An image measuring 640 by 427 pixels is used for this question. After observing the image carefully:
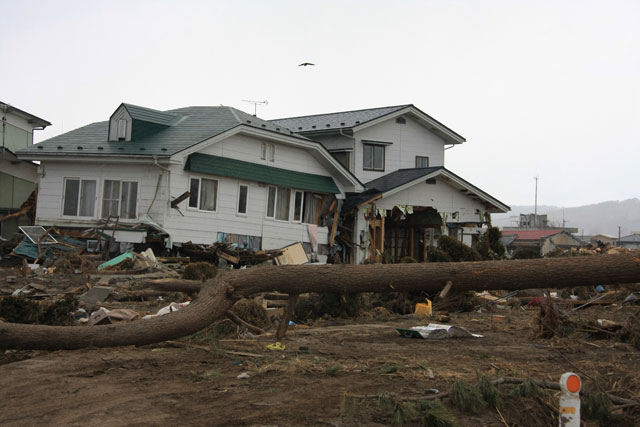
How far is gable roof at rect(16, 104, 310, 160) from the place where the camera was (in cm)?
2052

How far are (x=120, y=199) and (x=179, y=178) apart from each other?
6.53 feet

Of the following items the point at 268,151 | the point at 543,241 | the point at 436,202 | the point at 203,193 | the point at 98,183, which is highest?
the point at 268,151

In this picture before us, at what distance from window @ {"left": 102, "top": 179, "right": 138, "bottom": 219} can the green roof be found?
1883mm

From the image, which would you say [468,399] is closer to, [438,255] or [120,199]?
[438,255]

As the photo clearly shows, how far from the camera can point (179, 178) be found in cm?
2034

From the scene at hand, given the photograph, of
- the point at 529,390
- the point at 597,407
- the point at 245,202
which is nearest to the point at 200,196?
the point at 245,202

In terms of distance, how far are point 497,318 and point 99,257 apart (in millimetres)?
11109

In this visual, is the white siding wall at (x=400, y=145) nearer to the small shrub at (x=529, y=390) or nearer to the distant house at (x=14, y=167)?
the distant house at (x=14, y=167)

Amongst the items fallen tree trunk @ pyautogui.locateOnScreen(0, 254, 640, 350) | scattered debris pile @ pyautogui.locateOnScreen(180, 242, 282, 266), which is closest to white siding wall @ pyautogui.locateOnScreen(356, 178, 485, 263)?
scattered debris pile @ pyautogui.locateOnScreen(180, 242, 282, 266)

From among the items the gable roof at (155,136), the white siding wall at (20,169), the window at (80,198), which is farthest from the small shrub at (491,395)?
the white siding wall at (20,169)

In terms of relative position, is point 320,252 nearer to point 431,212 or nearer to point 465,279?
point 431,212

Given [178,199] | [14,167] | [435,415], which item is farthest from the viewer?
[14,167]

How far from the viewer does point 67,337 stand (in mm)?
7586

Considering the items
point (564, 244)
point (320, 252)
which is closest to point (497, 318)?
point (320, 252)
